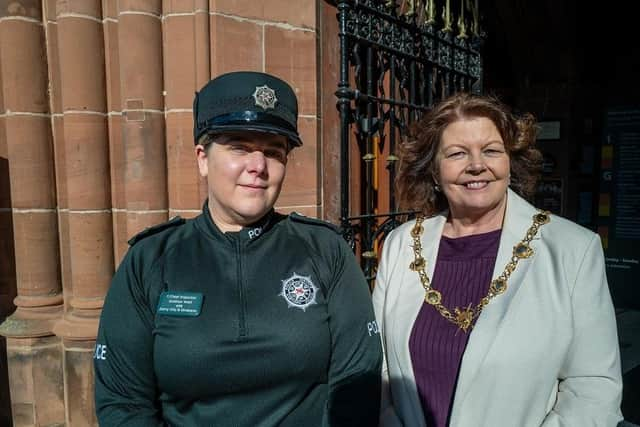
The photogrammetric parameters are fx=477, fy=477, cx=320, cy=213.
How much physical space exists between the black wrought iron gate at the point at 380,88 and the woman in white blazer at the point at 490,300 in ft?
2.89

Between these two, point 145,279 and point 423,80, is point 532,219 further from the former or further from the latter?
point 423,80

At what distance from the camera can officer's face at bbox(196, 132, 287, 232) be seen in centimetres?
131

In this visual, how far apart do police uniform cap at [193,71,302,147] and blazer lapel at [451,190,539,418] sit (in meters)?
0.81

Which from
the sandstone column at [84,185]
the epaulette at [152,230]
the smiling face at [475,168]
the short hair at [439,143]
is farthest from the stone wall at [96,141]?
the smiling face at [475,168]

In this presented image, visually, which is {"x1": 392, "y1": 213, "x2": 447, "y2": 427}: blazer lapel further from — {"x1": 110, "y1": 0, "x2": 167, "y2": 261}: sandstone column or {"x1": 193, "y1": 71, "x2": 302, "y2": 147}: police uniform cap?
{"x1": 110, "y1": 0, "x2": 167, "y2": 261}: sandstone column

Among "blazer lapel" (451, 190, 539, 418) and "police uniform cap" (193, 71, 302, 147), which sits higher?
"police uniform cap" (193, 71, 302, 147)

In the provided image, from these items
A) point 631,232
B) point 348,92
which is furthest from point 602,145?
point 348,92

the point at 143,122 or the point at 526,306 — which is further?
the point at 143,122

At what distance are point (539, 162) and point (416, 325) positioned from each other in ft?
2.73

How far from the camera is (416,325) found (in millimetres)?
1613

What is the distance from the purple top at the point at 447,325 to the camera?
152cm

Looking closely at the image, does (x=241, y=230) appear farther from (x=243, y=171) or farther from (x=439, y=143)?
(x=439, y=143)

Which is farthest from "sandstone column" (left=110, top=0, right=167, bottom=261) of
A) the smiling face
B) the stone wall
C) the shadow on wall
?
the smiling face

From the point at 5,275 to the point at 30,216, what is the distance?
1.36 feet
